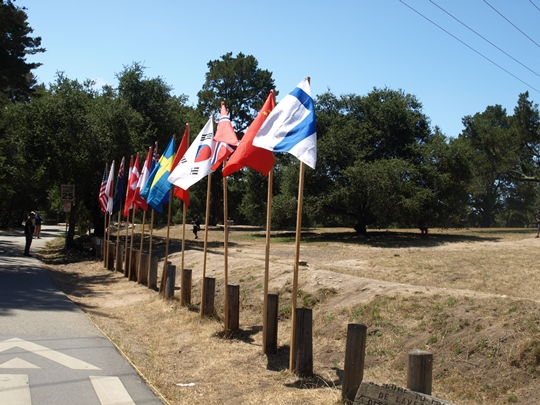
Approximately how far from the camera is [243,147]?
27.9ft

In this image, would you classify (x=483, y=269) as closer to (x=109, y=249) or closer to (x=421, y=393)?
(x=421, y=393)

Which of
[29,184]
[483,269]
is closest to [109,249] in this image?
[483,269]

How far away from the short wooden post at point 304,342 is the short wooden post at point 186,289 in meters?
5.68

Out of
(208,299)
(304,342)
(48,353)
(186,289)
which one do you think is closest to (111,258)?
(186,289)

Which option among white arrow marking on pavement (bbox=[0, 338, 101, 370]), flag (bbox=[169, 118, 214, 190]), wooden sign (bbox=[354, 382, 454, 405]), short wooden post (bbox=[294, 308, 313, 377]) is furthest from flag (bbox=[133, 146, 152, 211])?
wooden sign (bbox=[354, 382, 454, 405])

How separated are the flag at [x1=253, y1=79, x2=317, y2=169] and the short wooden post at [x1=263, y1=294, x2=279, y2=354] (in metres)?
2.36

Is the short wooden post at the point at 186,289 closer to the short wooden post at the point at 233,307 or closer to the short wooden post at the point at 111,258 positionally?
the short wooden post at the point at 233,307

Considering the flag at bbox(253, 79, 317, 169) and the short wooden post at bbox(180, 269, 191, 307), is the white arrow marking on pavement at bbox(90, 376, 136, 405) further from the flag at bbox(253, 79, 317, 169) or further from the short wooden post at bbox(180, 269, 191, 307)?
the short wooden post at bbox(180, 269, 191, 307)

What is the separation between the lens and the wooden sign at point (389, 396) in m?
4.59

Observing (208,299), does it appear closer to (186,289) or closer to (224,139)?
(186,289)

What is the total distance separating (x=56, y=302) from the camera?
12.8m

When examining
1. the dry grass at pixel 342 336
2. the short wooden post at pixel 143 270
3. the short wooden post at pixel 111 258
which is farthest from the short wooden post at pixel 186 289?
the short wooden post at pixel 111 258

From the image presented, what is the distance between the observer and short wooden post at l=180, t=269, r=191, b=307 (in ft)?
42.1

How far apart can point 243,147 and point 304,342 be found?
295 centimetres
